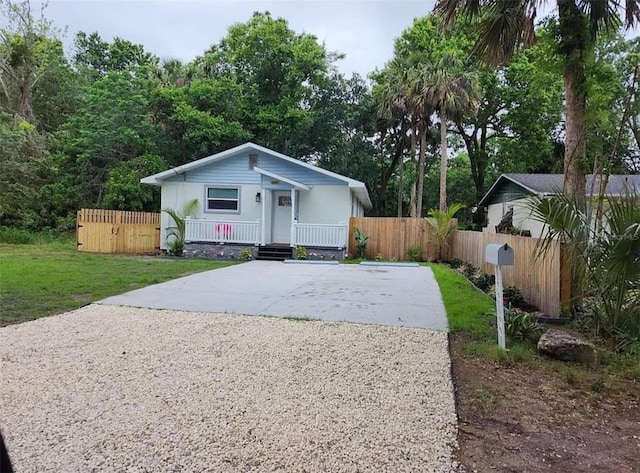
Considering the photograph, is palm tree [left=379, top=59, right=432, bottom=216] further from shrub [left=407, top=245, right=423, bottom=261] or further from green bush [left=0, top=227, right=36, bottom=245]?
green bush [left=0, top=227, right=36, bottom=245]

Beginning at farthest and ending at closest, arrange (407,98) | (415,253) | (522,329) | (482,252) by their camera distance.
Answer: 1. (407,98)
2. (415,253)
3. (482,252)
4. (522,329)

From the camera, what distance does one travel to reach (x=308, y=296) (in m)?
7.63

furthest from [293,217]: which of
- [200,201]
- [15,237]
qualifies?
[15,237]

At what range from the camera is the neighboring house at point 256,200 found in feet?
49.5

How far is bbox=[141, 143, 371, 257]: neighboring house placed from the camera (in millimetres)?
15076

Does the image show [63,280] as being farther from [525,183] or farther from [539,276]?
[525,183]

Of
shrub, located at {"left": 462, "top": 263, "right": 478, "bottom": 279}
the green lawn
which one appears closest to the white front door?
the green lawn

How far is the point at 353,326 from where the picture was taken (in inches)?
217

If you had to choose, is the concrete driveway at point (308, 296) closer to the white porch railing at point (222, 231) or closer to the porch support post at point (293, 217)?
Answer: the porch support post at point (293, 217)

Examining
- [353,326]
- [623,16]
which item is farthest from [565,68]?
[353,326]

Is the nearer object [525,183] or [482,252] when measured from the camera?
[482,252]

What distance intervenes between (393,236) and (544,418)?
510 inches

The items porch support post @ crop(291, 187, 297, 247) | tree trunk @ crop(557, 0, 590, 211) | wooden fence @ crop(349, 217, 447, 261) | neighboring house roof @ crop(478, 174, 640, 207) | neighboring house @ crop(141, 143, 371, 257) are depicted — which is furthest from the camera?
wooden fence @ crop(349, 217, 447, 261)

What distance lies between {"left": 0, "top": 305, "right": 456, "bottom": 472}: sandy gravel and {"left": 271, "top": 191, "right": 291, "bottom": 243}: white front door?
11093mm
